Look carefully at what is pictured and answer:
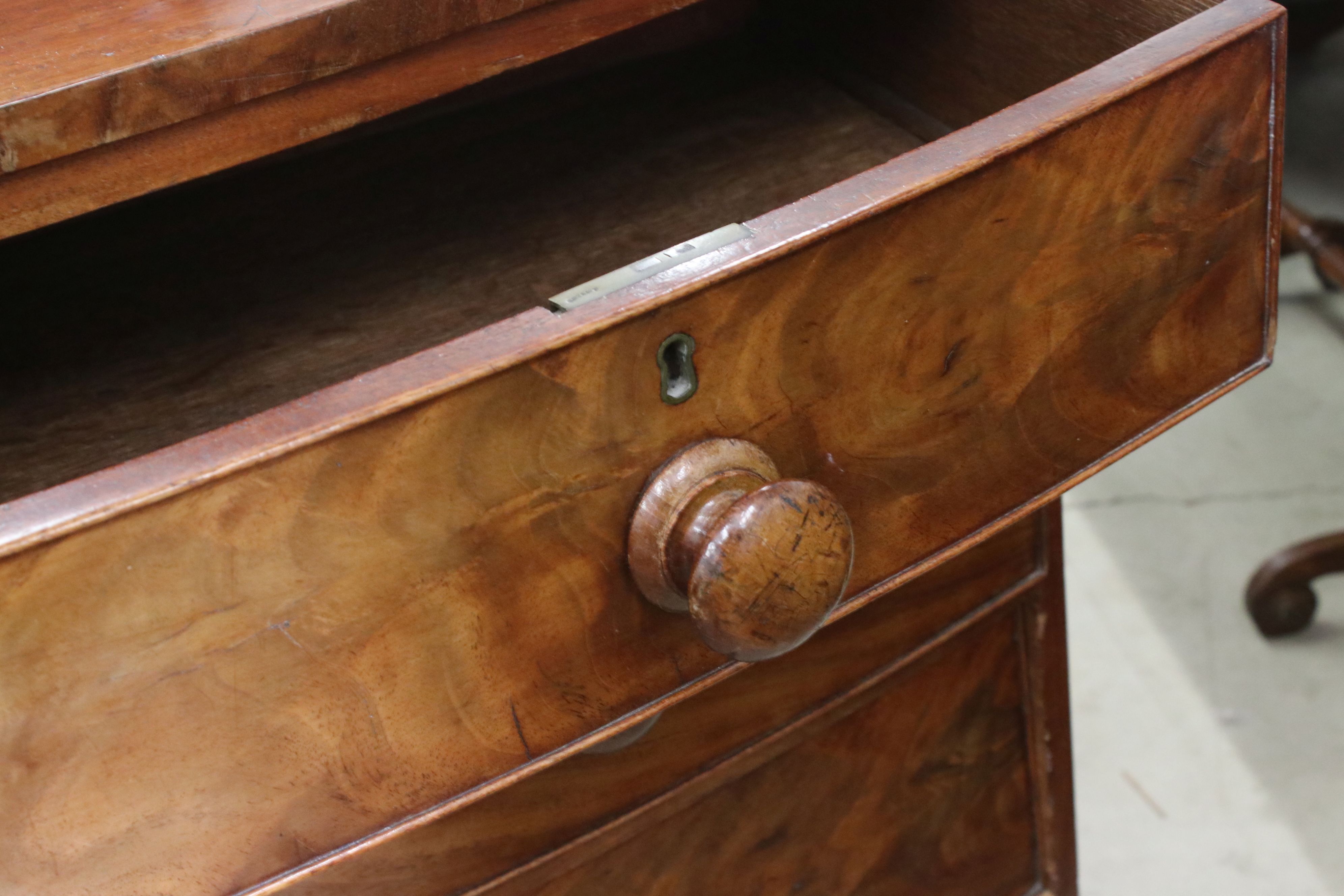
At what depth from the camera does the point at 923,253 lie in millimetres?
464

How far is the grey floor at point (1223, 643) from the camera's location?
122 cm

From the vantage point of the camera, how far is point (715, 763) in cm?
69

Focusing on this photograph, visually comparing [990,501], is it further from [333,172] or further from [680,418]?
[333,172]

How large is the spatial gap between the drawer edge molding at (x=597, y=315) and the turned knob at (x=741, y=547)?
0.06 m

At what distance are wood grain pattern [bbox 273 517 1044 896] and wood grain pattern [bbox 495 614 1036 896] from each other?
2 centimetres

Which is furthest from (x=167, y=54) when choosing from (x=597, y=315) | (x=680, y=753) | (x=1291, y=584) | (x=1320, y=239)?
(x=1320, y=239)

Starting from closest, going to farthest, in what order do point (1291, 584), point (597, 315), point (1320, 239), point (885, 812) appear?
point (597, 315) → point (885, 812) → point (1291, 584) → point (1320, 239)

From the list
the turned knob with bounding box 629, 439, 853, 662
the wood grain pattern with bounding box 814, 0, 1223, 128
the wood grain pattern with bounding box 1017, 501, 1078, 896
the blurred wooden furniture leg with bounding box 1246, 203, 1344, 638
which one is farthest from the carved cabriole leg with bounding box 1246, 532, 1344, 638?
the turned knob with bounding box 629, 439, 853, 662

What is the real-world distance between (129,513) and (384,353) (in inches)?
11.1

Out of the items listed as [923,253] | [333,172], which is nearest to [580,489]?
[923,253]

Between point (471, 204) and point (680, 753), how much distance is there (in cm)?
32

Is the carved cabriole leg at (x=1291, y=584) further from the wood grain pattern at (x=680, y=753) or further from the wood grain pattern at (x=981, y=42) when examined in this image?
the wood grain pattern at (x=981, y=42)

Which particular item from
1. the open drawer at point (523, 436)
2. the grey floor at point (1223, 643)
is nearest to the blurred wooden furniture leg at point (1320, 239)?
the grey floor at point (1223, 643)

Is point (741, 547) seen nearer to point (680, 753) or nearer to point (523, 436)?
point (523, 436)
